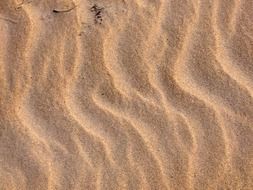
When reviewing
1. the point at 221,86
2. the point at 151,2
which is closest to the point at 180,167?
the point at 221,86

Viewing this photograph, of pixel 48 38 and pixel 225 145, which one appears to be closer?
pixel 225 145

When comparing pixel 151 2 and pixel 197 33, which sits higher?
pixel 151 2

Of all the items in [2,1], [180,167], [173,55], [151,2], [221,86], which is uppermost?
[2,1]

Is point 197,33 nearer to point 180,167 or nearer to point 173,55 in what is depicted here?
point 173,55

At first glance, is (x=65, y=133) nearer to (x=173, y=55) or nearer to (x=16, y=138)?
(x=16, y=138)

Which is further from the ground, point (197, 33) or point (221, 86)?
point (197, 33)

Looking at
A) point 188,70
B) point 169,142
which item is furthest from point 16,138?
point 188,70
